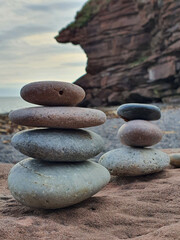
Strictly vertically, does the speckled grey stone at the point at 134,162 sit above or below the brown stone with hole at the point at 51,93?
below

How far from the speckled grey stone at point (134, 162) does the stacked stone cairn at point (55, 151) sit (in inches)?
36.4

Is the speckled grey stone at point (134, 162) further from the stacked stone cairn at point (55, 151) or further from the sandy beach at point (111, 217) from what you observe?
the stacked stone cairn at point (55, 151)

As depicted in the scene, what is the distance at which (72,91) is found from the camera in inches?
116

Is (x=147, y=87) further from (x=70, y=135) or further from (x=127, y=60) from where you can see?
(x=70, y=135)

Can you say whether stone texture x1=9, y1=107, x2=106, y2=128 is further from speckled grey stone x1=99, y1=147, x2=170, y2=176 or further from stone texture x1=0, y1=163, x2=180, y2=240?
speckled grey stone x1=99, y1=147, x2=170, y2=176

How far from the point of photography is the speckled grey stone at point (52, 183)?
2588 mm

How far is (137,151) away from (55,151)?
170 cm

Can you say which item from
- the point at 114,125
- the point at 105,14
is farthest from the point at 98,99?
the point at 114,125

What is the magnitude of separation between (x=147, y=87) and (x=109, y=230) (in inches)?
810

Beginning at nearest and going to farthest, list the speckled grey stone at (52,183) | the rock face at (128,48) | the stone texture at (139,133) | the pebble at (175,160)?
the speckled grey stone at (52,183)
the stone texture at (139,133)
the pebble at (175,160)
the rock face at (128,48)

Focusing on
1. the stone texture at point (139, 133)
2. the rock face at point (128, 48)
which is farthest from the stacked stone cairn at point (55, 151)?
the rock face at point (128, 48)

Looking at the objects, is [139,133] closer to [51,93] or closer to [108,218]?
[51,93]

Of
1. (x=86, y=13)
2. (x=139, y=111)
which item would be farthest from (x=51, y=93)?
(x=86, y=13)

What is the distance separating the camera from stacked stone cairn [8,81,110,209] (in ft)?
8.59
